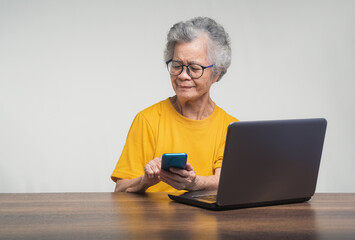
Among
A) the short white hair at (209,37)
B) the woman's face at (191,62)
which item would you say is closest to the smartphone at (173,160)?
the woman's face at (191,62)

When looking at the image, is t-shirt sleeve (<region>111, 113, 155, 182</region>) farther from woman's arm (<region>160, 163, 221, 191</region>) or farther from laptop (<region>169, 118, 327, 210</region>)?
laptop (<region>169, 118, 327, 210</region>)

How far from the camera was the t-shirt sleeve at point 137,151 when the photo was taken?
6.79ft

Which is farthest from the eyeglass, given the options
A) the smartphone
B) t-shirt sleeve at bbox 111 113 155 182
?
the smartphone

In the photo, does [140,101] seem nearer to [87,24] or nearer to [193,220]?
[87,24]

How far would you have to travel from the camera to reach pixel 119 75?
371 centimetres

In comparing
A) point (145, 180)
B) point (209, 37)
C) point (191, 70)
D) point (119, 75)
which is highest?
point (209, 37)

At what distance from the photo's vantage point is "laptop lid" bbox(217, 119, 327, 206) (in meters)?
1.36

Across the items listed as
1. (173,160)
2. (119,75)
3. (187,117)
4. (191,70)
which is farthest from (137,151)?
(119,75)

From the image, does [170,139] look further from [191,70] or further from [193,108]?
[191,70]

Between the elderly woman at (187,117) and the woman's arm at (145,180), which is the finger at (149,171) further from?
the elderly woman at (187,117)

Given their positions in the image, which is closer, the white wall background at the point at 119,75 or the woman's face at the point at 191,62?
the woman's face at the point at 191,62

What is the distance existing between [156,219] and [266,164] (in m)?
0.37

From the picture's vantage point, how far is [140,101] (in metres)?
3.70

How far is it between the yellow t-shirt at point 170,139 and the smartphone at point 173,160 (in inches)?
20.0
